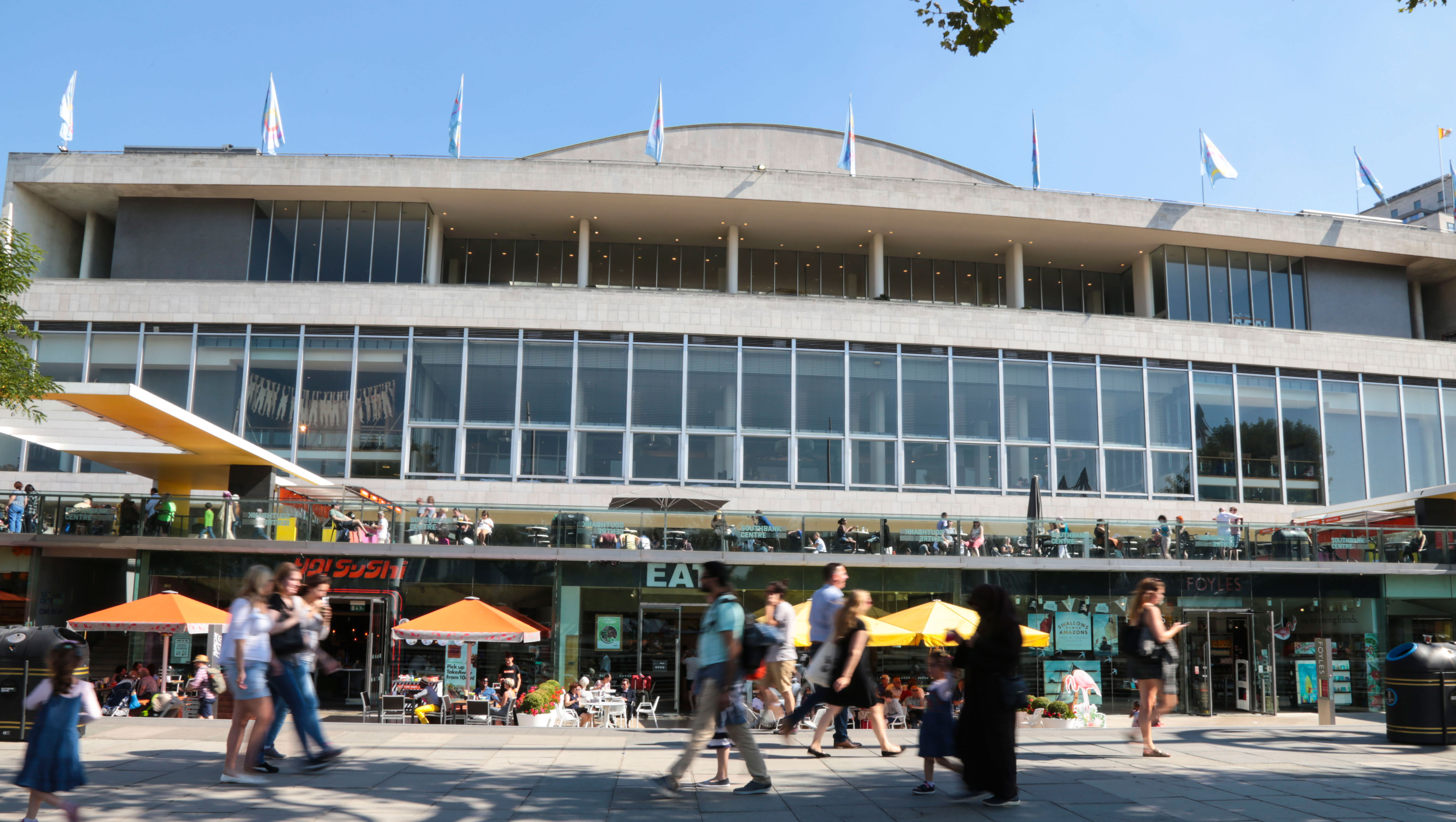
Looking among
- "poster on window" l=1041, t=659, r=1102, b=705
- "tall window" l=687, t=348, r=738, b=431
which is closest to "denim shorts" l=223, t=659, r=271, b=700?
"poster on window" l=1041, t=659, r=1102, b=705

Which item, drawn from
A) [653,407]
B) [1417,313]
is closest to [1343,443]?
[1417,313]

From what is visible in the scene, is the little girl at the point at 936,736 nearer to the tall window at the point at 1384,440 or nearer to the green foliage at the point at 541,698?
the green foliage at the point at 541,698

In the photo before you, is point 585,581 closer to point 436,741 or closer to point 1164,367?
point 436,741

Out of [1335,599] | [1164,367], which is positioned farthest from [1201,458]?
[1335,599]

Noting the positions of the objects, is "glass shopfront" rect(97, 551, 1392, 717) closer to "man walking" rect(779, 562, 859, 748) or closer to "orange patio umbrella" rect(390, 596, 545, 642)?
"orange patio umbrella" rect(390, 596, 545, 642)

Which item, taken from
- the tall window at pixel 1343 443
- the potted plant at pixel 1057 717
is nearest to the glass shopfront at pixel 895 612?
the potted plant at pixel 1057 717

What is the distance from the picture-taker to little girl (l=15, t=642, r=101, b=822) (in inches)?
262

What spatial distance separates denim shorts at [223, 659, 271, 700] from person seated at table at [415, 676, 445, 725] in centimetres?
966

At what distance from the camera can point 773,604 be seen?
10461 millimetres

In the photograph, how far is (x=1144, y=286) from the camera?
1377 inches

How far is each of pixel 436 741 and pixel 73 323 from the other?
24201 mm

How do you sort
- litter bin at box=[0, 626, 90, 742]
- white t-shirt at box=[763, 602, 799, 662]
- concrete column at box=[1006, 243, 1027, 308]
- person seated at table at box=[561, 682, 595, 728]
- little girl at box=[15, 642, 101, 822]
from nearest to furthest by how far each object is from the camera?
little girl at box=[15, 642, 101, 822], white t-shirt at box=[763, 602, 799, 662], litter bin at box=[0, 626, 90, 742], person seated at table at box=[561, 682, 595, 728], concrete column at box=[1006, 243, 1027, 308]

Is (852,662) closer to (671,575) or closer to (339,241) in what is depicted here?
(671,575)

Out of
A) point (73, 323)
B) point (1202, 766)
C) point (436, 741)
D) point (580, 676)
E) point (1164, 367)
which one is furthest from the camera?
point (1164, 367)
